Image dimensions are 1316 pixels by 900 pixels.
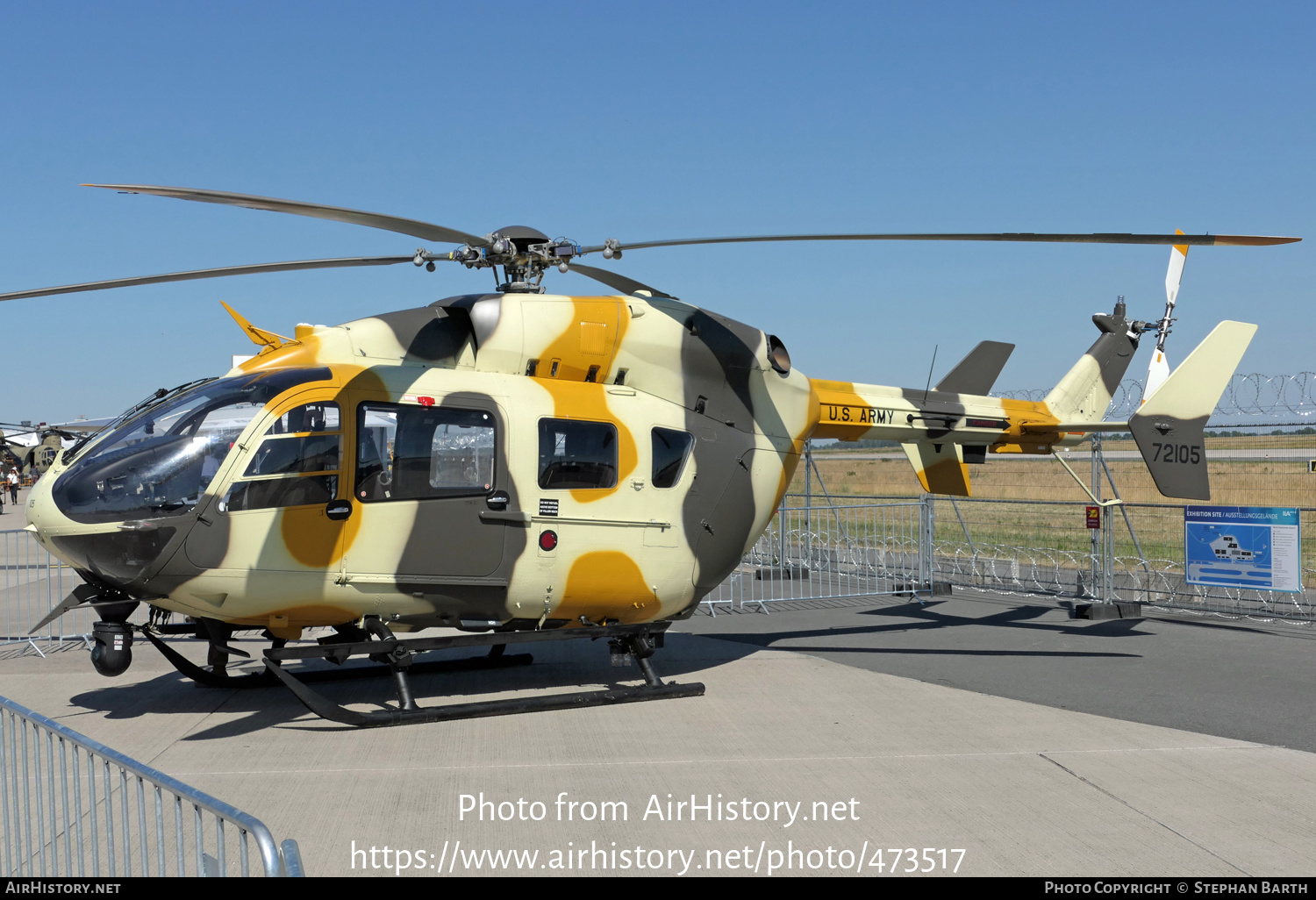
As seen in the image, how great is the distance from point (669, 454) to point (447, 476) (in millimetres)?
1997

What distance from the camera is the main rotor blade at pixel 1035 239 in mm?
6793

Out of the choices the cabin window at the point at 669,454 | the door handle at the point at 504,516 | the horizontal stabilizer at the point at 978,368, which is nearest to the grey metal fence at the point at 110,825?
the door handle at the point at 504,516

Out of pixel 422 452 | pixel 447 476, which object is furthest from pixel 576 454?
pixel 422 452

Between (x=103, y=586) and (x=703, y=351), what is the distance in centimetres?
514

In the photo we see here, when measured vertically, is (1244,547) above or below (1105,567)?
above

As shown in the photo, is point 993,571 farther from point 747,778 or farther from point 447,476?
point 447,476

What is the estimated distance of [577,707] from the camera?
313 inches

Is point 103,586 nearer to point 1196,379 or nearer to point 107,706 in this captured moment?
point 107,706

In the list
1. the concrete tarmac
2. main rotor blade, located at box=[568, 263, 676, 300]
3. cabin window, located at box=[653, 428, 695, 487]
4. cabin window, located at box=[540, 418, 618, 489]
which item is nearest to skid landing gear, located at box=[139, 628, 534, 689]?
the concrete tarmac

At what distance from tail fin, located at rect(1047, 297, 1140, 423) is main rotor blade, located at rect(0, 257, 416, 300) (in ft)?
27.8

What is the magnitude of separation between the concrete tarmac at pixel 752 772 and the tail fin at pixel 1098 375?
375 centimetres

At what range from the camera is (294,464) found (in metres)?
7.09

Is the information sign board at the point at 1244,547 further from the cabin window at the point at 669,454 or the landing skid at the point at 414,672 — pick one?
the landing skid at the point at 414,672

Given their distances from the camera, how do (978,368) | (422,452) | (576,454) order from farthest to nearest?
(978,368), (576,454), (422,452)
